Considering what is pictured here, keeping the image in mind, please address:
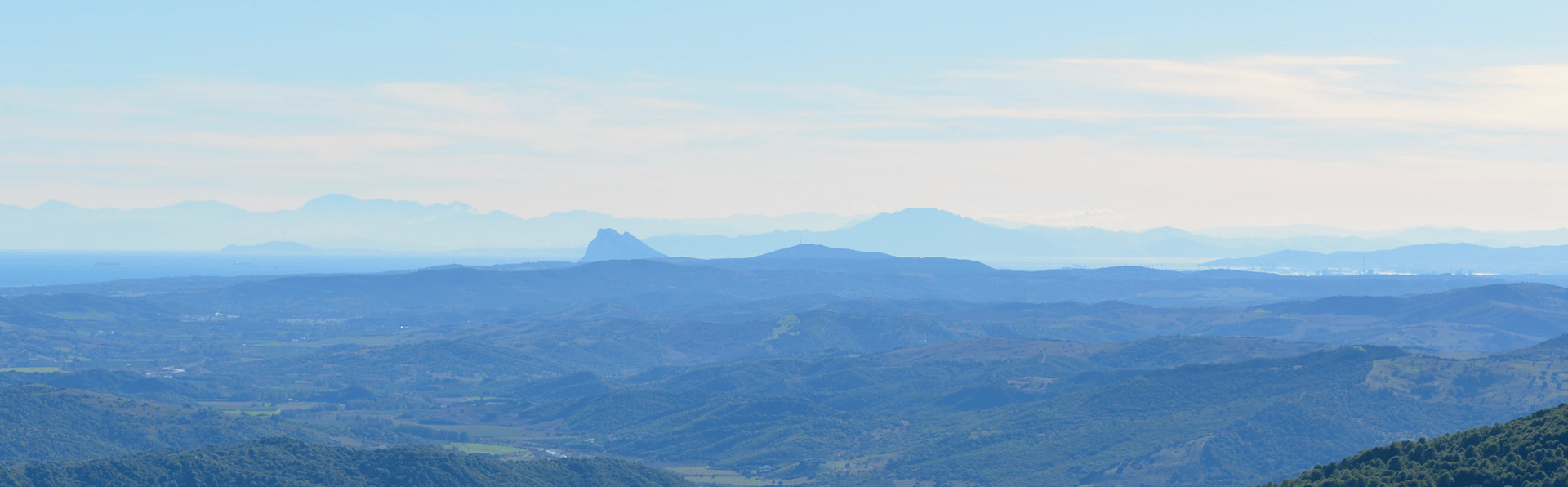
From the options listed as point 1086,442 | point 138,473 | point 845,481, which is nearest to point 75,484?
point 138,473

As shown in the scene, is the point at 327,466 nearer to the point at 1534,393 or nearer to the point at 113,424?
the point at 113,424

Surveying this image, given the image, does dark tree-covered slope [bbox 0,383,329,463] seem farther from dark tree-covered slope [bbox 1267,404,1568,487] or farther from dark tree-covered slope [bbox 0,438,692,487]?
dark tree-covered slope [bbox 1267,404,1568,487]

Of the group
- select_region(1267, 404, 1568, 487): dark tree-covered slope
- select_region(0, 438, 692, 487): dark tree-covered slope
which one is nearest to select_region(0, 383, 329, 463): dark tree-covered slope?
select_region(0, 438, 692, 487): dark tree-covered slope

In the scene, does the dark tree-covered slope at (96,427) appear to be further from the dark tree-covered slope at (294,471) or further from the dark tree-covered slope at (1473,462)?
the dark tree-covered slope at (1473,462)

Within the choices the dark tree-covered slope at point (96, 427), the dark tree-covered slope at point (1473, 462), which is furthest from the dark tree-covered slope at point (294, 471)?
the dark tree-covered slope at point (1473, 462)

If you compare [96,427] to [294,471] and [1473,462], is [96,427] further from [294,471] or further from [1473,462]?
[1473,462]

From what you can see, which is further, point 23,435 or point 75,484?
point 23,435

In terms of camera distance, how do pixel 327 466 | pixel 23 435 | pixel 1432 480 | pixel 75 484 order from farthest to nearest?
1. pixel 23 435
2. pixel 327 466
3. pixel 75 484
4. pixel 1432 480
